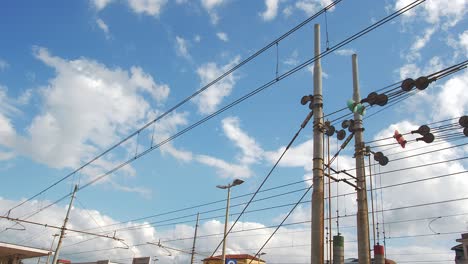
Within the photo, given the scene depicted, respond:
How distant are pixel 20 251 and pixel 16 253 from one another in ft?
7.69

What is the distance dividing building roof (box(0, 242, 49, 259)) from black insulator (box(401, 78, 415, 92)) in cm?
4423

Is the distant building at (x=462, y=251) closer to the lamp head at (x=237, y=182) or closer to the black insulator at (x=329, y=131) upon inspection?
the lamp head at (x=237, y=182)

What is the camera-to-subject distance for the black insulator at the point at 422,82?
10688 millimetres

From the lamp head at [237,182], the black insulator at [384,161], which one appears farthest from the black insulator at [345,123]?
the lamp head at [237,182]

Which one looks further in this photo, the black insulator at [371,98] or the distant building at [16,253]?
the distant building at [16,253]

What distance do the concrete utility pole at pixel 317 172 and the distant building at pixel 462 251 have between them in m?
26.3

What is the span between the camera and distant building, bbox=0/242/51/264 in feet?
144

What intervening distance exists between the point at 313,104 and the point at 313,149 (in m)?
1.78

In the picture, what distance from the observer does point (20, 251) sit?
46.0 meters

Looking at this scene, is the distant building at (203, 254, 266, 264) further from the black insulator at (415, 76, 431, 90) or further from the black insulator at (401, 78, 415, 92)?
the black insulator at (415, 76, 431, 90)

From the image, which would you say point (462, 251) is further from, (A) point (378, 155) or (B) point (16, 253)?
(B) point (16, 253)

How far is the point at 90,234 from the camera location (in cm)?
3422

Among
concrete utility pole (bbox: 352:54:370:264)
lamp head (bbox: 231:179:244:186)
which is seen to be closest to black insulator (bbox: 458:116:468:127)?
concrete utility pole (bbox: 352:54:370:264)

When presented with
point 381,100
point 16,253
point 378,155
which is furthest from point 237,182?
point 16,253
